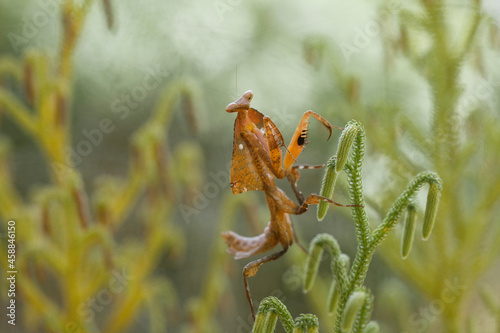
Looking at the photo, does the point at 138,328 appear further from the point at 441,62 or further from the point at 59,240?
the point at 441,62

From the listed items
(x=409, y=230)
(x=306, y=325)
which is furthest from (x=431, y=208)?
(x=306, y=325)

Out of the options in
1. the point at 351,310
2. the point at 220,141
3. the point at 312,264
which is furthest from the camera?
the point at 220,141

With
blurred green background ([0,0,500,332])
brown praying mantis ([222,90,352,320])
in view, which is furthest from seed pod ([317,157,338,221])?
blurred green background ([0,0,500,332])

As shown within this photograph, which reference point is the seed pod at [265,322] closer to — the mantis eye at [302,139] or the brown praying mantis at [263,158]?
the brown praying mantis at [263,158]

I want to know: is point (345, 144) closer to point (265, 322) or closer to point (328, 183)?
point (328, 183)

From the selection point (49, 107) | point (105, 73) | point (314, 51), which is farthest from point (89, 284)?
point (105, 73)

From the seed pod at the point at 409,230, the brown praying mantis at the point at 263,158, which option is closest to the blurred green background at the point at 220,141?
the brown praying mantis at the point at 263,158

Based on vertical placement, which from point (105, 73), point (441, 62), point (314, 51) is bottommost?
point (441, 62)
